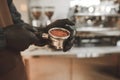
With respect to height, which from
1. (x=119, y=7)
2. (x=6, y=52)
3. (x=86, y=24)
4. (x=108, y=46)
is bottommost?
(x=108, y=46)

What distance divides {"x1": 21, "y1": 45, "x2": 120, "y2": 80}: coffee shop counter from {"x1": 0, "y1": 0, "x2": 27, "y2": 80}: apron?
1.12 metres

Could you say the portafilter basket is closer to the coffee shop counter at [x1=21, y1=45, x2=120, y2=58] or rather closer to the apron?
the apron

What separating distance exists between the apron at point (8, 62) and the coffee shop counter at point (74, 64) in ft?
3.67

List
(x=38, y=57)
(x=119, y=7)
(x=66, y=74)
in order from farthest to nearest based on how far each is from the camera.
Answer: (x=119, y=7) → (x=66, y=74) → (x=38, y=57)

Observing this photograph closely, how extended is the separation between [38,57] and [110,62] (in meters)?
0.73

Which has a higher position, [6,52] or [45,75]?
[6,52]

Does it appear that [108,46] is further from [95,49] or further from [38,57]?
[38,57]

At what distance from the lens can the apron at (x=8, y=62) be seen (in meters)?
0.76

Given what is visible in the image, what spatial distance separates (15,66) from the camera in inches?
32.3

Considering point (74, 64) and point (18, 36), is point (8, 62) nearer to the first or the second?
point (18, 36)

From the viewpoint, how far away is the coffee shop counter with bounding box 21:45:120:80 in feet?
6.62

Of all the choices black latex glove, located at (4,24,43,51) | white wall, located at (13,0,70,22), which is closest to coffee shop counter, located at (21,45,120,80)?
white wall, located at (13,0,70,22)

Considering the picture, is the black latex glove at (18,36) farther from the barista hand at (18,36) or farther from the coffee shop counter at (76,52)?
the coffee shop counter at (76,52)

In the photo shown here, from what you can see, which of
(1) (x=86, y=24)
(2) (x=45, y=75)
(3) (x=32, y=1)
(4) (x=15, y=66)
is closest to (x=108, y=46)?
(1) (x=86, y=24)
